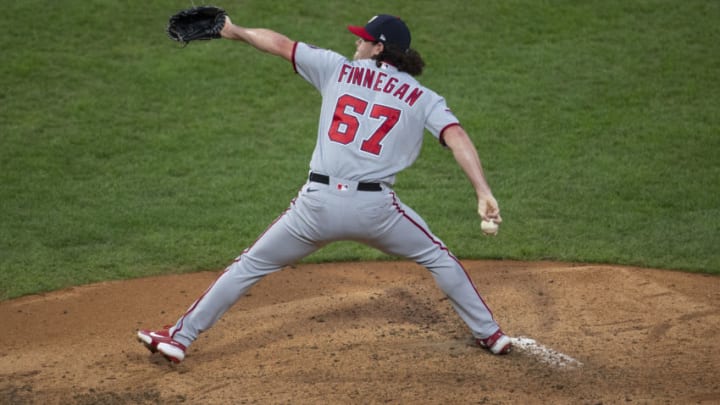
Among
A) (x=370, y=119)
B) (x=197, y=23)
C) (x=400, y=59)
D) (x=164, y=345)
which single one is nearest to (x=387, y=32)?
(x=400, y=59)

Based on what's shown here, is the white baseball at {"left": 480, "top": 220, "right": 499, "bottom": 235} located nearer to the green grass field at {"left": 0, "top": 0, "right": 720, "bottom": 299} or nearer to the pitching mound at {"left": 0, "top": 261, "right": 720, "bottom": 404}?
the pitching mound at {"left": 0, "top": 261, "right": 720, "bottom": 404}

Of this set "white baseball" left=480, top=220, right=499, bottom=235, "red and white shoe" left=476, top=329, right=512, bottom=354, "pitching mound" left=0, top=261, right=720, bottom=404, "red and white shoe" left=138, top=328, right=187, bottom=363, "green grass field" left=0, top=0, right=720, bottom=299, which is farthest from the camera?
"green grass field" left=0, top=0, right=720, bottom=299

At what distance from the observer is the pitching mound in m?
5.37

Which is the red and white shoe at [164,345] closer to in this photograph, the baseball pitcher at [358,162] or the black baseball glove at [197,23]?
the baseball pitcher at [358,162]

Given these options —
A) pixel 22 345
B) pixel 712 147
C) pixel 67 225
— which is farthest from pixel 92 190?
pixel 712 147

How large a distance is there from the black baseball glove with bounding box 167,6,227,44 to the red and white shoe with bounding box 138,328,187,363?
1.68 meters

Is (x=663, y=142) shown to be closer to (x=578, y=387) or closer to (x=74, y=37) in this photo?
(x=578, y=387)

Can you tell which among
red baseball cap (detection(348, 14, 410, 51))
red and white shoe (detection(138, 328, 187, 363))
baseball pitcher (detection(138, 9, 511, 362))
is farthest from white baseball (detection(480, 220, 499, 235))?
red and white shoe (detection(138, 328, 187, 363))

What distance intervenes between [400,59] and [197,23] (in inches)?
48.3

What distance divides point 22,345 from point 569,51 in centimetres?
711

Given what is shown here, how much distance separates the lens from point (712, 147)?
9531 mm

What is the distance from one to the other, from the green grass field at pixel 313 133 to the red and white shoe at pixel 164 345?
1837 mm

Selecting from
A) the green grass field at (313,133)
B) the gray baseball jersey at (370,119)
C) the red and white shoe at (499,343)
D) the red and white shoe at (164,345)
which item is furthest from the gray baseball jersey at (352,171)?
the green grass field at (313,133)

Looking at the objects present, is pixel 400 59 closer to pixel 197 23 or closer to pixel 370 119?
pixel 370 119
